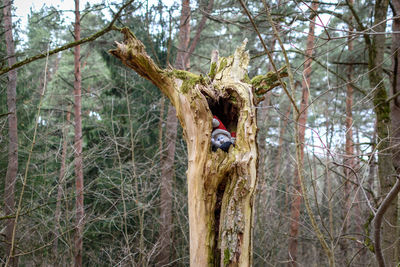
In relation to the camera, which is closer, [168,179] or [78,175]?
[78,175]

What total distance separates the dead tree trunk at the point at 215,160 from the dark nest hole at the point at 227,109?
0.7 inches

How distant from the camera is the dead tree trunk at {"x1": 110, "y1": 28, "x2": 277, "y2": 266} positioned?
323 centimetres

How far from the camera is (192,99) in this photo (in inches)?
147

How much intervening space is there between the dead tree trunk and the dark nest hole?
2 cm

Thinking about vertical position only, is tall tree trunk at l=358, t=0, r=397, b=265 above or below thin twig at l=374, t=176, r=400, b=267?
above

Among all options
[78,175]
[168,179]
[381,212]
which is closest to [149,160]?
[168,179]

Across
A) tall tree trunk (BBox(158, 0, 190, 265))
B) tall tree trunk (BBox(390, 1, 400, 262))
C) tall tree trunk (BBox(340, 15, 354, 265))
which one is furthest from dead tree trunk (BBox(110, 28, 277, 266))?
tall tree trunk (BBox(158, 0, 190, 265))

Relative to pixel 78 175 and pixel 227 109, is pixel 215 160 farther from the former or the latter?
pixel 78 175

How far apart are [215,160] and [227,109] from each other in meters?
1.11

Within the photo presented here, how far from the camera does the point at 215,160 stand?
11.4 feet

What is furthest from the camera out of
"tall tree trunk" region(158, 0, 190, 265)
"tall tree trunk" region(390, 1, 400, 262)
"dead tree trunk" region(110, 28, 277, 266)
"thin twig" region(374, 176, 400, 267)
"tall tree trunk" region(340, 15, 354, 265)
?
"tall tree trunk" region(158, 0, 190, 265)

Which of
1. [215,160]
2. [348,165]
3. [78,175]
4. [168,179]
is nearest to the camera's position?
[215,160]

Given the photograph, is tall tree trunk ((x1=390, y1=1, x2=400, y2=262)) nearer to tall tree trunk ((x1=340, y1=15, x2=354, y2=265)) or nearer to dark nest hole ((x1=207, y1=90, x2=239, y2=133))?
tall tree trunk ((x1=340, y1=15, x2=354, y2=265))

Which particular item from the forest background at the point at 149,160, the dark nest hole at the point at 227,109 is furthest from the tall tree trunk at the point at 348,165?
the dark nest hole at the point at 227,109
